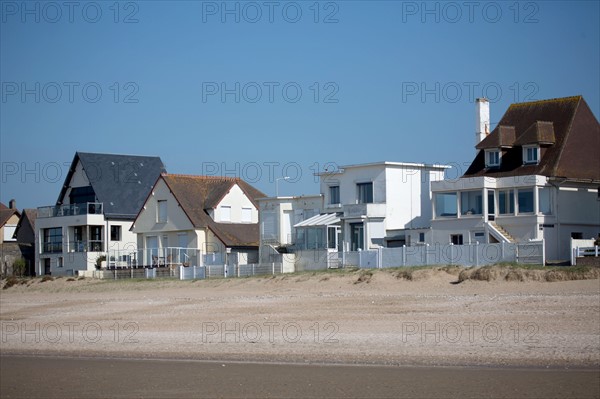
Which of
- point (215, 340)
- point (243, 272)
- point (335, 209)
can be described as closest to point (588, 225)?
point (335, 209)

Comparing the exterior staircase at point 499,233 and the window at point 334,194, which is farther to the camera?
the window at point 334,194

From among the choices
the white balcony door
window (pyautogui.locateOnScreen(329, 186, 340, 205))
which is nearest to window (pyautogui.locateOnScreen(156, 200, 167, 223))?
the white balcony door

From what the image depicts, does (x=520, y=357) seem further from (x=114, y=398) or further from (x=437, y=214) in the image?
(x=437, y=214)

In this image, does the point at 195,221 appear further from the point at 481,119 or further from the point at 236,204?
the point at 481,119

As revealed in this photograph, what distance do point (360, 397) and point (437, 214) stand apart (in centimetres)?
2935

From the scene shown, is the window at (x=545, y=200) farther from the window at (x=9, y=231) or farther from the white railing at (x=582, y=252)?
the window at (x=9, y=231)

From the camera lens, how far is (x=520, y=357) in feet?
66.8

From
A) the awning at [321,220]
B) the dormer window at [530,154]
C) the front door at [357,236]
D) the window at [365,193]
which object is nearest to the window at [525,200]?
the dormer window at [530,154]

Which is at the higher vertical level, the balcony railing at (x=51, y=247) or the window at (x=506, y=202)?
the window at (x=506, y=202)

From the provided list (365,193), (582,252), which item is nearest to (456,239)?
(365,193)

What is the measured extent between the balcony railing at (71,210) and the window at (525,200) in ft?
94.8

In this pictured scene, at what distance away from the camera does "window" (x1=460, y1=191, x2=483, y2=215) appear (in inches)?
1751

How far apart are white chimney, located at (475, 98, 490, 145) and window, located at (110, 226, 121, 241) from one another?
25.2 m

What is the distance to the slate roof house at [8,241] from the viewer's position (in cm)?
6400
